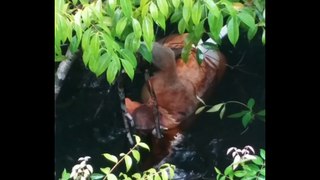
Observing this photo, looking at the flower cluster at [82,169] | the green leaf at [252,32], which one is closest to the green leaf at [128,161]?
the flower cluster at [82,169]

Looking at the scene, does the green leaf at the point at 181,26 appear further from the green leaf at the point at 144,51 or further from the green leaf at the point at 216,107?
the green leaf at the point at 216,107

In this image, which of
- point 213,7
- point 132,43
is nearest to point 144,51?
point 132,43

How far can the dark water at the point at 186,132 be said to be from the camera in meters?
2.76

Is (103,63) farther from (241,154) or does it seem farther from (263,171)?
(263,171)

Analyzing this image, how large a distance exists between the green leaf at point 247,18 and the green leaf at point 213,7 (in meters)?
0.09

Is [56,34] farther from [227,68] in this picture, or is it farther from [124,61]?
[227,68]

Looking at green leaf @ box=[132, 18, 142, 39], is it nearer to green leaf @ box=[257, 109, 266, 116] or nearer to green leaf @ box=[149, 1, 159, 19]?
green leaf @ box=[149, 1, 159, 19]

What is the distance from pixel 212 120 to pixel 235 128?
0.09 meters

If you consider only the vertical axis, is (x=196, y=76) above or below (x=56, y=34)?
below

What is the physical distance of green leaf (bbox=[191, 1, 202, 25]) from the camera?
2725 mm

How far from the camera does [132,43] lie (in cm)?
276

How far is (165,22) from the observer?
8.97ft
